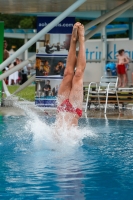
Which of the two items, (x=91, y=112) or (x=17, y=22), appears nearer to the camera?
(x=91, y=112)

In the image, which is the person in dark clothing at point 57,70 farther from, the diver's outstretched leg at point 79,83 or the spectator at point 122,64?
the diver's outstretched leg at point 79,83

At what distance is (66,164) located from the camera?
8.21 metres

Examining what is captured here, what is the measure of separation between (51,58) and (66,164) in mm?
9344

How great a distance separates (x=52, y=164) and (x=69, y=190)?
1589 millimetres

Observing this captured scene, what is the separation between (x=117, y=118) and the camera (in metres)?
15.1

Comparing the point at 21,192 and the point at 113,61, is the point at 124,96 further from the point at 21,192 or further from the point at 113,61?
the point at 21,192

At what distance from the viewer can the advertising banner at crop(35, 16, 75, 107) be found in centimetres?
1722

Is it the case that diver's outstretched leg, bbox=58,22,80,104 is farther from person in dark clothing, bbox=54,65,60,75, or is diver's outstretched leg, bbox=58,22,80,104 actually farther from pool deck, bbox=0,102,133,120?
person in dark clothing, bbox=54,65,60,75

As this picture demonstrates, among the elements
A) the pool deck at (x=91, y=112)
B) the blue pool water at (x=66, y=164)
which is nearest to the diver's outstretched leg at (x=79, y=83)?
the blue pool water at (x=66, y=164)

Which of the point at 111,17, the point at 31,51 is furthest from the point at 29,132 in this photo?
the point at 31,51

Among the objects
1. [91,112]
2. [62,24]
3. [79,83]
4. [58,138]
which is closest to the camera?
[58,138]

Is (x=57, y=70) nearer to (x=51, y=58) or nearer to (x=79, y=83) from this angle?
(x=51, y=58)

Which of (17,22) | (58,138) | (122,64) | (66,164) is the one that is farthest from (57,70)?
(17,22)

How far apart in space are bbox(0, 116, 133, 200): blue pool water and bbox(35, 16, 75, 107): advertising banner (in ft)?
15.8
